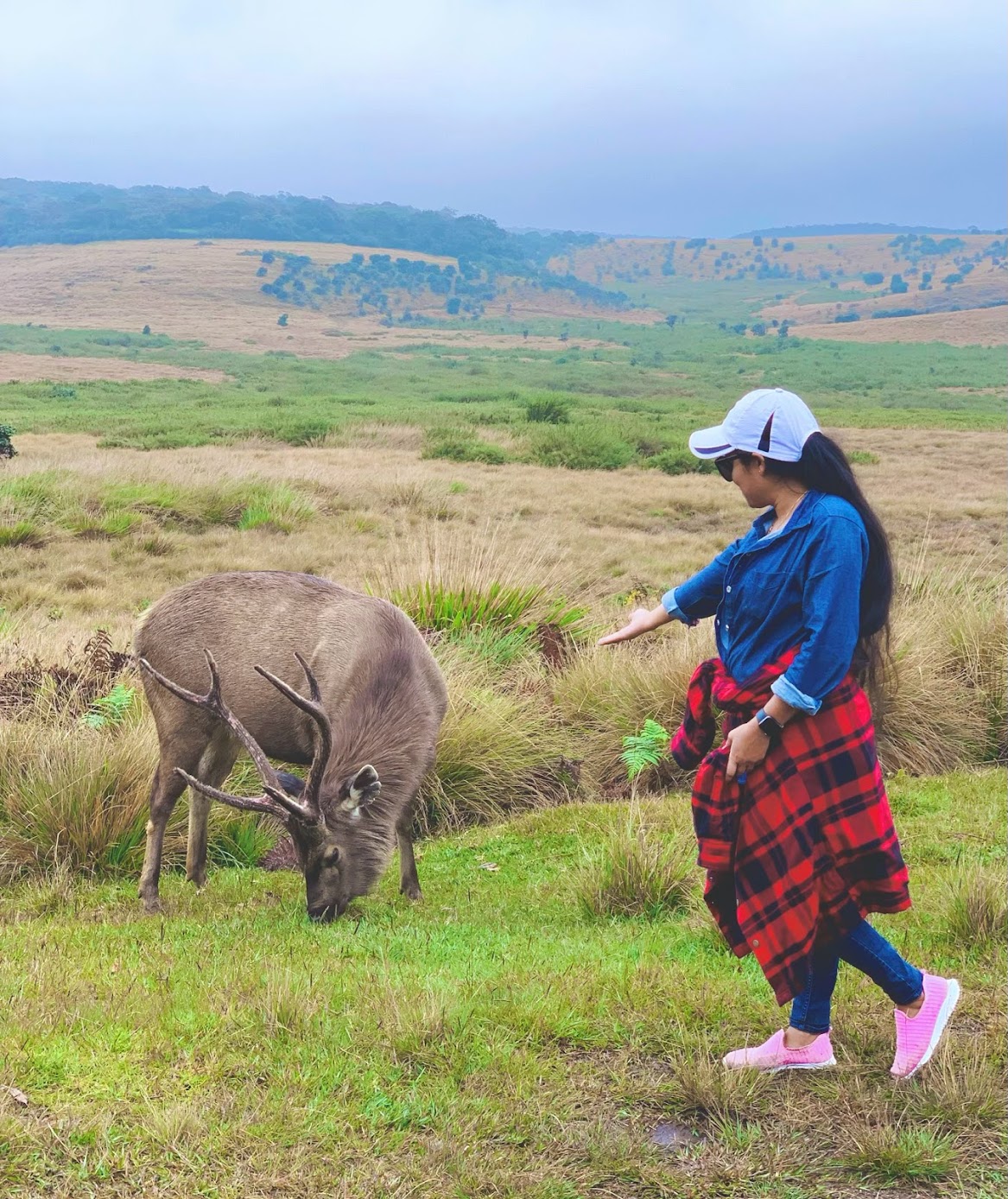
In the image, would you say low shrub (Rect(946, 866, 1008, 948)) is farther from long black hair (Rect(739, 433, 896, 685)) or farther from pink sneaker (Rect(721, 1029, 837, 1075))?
long black hair (Rect(739, 433, 896, 685))

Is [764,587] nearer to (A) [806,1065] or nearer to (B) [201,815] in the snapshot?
(A) [806,1065]

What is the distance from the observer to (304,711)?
19.3ft

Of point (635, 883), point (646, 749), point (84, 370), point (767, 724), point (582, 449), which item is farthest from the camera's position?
point (84, 370)

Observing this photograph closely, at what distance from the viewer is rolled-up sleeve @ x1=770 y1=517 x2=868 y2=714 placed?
11.6 ft

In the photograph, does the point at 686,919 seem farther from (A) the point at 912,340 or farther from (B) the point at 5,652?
(A) the point at 912,340

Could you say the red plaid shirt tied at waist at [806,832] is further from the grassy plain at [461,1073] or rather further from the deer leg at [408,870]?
the deer leg at [408,870]

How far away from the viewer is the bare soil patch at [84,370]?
6475 centimetres

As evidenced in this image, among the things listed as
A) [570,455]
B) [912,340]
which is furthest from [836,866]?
[912,340]

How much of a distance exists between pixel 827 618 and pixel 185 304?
14363 centimetres

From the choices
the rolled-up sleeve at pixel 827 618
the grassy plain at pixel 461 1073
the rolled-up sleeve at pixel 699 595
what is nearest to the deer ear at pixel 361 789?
the grassy plain at pixel 461 1073

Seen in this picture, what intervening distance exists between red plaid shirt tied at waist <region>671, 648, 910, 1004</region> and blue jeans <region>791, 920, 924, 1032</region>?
63 mm

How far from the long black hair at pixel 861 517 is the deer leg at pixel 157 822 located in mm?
3926

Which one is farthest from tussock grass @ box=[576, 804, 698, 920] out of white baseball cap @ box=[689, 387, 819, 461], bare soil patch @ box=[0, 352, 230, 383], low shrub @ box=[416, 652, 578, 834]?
bare soil patch @ box=[0, 352, 230, 383]

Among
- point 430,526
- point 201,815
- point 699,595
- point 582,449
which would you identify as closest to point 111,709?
point 201,815
